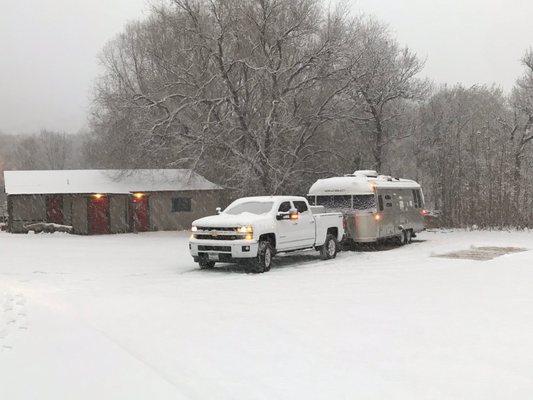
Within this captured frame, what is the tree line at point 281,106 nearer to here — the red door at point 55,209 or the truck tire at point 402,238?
the red door at point 55,209

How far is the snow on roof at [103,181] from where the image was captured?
32125 mm

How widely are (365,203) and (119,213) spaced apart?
18.5m

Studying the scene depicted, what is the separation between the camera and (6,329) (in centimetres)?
726

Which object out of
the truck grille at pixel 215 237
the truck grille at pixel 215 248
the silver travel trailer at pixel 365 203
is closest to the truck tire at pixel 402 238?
the silver travel trailer at pixel 365 203

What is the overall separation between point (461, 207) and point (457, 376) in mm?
24514

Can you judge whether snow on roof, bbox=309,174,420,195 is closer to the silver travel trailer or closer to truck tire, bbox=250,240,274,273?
the silver travel trailer

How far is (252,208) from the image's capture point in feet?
53.5

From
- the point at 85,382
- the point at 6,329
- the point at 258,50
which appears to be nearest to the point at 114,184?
the point at 258,50

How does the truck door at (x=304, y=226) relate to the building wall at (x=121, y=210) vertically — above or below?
below

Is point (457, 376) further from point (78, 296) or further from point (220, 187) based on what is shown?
point (220, 187)

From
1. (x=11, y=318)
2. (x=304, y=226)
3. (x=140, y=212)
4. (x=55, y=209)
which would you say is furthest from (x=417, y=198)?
(x=55, y=209)

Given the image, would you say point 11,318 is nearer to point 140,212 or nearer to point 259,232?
point 259,232

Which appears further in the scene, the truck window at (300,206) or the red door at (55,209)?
the red door at (55,209)

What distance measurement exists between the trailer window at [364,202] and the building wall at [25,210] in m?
20.1
